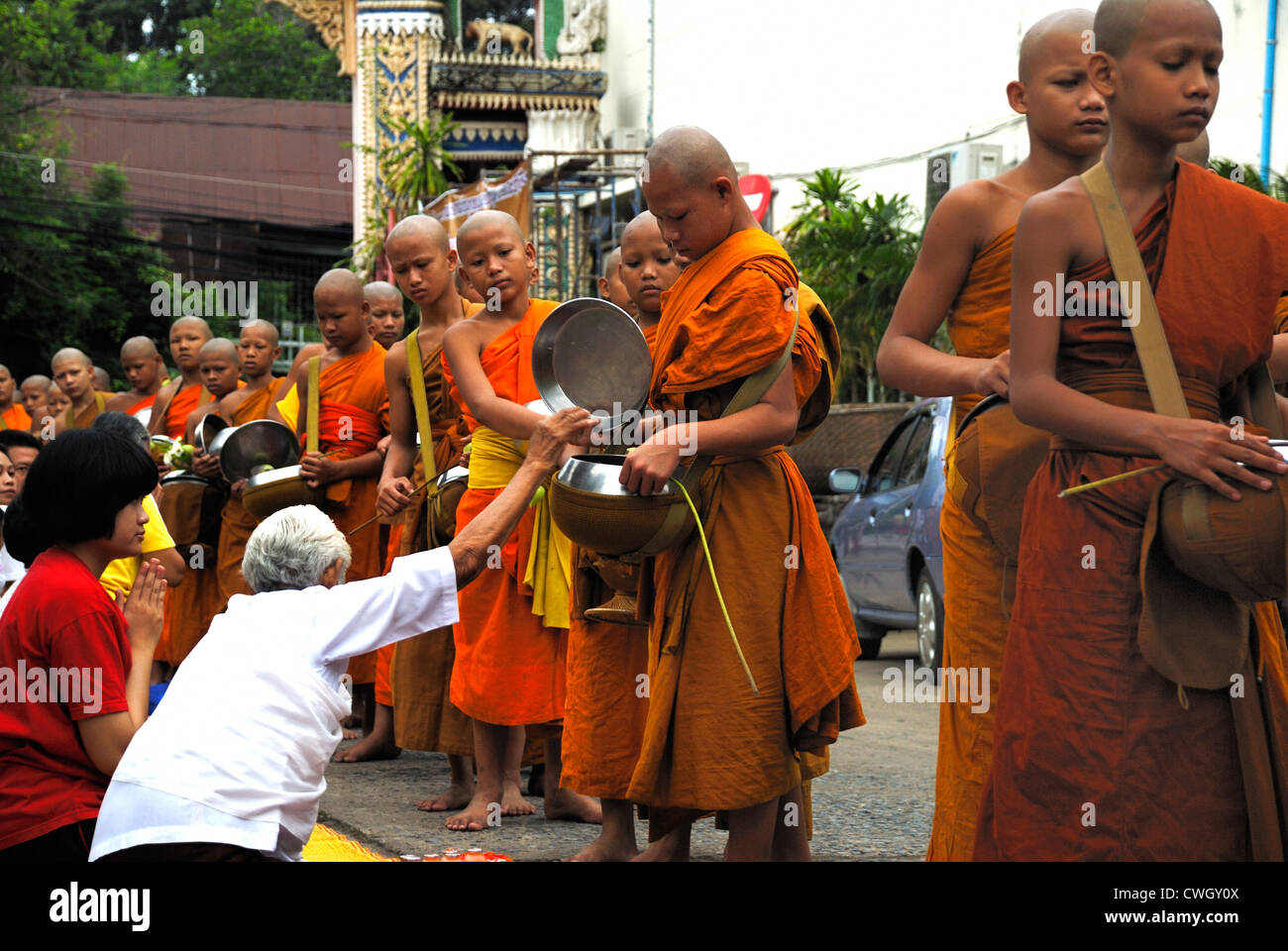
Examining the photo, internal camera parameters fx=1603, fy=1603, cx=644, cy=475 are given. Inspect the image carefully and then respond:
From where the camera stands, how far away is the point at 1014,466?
11.4 feet

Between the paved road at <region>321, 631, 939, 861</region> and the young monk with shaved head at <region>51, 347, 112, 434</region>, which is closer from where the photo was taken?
the paved road at <region>321, 631, 939, 861</region>

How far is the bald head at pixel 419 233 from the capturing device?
6.44m

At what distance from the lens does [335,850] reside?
5.12 meters

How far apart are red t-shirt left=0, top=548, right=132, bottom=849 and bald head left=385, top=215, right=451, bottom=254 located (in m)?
2.98

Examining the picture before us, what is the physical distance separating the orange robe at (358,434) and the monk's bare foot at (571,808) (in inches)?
83.5

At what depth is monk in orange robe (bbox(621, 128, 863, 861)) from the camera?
157 inches

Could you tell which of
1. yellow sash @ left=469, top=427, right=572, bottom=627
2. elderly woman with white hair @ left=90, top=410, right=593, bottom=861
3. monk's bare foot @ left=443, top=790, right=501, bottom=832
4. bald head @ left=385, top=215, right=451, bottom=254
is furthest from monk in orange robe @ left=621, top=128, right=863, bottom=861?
bald head @ left=385, top=215, right=451, bottom=254

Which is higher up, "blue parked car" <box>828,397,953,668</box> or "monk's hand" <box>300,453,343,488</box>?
"monk's hand" <box>300,453,343,488</box>

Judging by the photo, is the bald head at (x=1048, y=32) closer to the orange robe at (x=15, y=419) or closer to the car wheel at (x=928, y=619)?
the car wheel at (x=928, y=619)

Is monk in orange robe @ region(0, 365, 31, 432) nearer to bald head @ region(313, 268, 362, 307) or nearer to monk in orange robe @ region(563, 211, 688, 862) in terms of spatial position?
bald head @ region(313, 268, 362, 307)

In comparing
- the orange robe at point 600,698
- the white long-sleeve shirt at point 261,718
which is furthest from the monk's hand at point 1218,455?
the orange robe at point 600,698

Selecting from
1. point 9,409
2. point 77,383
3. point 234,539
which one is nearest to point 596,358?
point 234,539

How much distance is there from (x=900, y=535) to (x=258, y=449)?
4226 mm

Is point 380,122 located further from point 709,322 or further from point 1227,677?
point 1227,677
